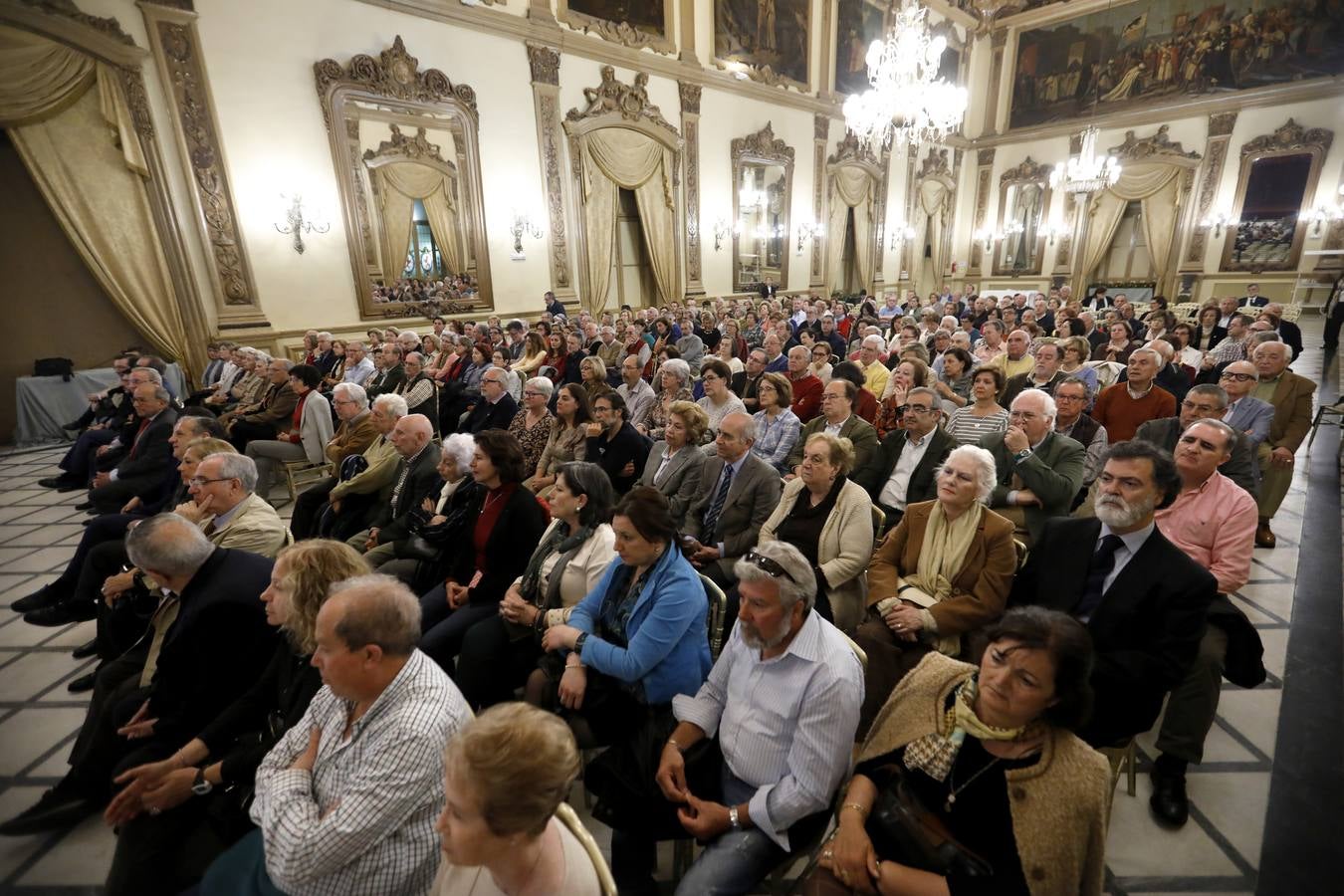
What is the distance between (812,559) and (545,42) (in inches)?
393

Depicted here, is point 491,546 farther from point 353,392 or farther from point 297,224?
point 297,224

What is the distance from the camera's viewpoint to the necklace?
1.30 meters

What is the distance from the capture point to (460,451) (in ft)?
9.62

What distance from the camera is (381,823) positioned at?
3.88 ft

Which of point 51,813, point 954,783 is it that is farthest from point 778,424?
point 51,813

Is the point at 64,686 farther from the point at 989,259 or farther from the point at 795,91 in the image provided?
the point at 989,259

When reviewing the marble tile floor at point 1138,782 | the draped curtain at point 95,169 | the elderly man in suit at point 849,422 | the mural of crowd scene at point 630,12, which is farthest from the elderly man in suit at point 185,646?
the mural of crowd scene at point 630,12

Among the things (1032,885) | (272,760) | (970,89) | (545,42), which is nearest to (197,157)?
(545,42)

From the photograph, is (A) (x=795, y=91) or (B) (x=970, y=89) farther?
(B) (x=970, y=89)

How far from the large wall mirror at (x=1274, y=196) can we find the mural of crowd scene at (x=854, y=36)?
31.3ft

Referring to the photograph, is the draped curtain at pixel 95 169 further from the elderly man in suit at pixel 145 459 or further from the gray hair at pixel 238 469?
the gray hair at pixel 238 469

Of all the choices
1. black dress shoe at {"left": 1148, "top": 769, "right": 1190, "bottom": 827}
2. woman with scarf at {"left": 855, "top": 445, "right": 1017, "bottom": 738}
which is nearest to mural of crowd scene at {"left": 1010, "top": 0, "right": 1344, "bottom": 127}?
woman with scarf at {"left": 855, "top": 445, "right": 1017, "bottom": 738}

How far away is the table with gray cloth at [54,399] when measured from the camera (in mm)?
6747

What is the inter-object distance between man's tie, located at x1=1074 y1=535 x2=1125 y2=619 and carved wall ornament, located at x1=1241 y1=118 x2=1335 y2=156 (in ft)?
62.2
